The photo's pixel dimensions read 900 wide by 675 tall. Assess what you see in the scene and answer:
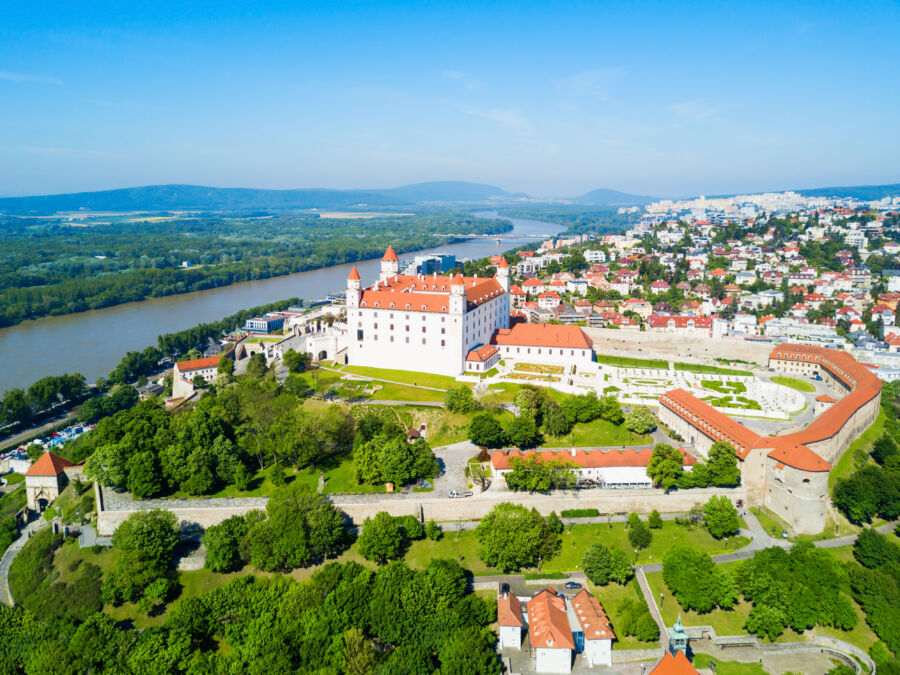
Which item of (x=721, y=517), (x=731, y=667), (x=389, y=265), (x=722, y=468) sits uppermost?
(x=389, y=265)

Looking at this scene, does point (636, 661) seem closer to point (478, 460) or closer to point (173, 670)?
point (478, 460)

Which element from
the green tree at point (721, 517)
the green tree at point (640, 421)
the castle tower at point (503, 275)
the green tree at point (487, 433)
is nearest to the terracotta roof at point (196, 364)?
the castle tower at point (503, 275)

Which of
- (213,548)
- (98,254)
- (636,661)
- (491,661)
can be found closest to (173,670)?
(213,548)

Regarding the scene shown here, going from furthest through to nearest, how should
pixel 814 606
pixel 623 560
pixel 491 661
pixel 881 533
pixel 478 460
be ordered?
pixel 478 460
pixel 881 533
pixel 623 560
pixel 814 606
pixel 491 661

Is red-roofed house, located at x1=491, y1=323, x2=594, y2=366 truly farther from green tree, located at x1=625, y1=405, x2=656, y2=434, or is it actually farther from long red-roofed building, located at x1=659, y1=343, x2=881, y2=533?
green tree, located at x1=625, y1=405, x2=656, y2=434

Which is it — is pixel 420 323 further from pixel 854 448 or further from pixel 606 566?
pixel 854 448

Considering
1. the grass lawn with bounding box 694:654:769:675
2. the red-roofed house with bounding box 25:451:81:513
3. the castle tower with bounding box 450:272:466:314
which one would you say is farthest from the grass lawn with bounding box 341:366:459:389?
the grass lawn with bounding box 694:654:769:675

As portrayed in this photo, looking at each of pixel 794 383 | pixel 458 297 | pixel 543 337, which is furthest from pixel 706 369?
pixel 458 297
